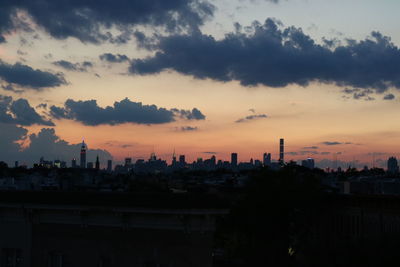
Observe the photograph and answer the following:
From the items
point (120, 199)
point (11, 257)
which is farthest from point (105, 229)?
point (11, 257)

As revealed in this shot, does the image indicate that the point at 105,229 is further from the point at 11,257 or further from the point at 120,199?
the point at 11,257

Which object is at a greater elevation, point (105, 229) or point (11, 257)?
point (105, 229)

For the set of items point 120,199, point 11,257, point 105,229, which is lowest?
point 11,257

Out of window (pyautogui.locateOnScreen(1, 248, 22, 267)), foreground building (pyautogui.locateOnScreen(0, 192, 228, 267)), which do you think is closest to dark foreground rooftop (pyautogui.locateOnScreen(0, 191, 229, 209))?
foreground building (pyautogui.locateOnScreen(0, 192, 228, 267))

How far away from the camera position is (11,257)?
18.0 m

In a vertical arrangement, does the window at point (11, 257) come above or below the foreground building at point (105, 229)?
below

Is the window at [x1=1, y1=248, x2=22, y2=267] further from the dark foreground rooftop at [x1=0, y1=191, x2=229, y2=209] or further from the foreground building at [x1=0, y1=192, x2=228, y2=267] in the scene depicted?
the dark foreground rooftop at [x1=0, y1=191, x2=229, y2=209]

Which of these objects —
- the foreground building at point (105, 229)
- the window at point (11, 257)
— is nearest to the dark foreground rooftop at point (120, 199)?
the foreground building at point (105, 229)

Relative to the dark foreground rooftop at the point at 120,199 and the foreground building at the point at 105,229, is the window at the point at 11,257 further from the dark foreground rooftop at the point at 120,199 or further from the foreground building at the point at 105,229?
the dark foreground rooftop at the point at 120,199

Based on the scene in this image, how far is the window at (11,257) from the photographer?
58.1 ft

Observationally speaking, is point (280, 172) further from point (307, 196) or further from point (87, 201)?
point (87, 201)

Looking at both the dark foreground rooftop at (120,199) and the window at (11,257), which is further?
the window at (11,257)

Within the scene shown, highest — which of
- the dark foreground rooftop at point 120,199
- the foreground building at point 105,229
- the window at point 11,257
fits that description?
the dark foreground rooftop at point 120,199

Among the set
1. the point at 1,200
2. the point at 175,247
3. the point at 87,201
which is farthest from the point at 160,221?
the point at 1,200
